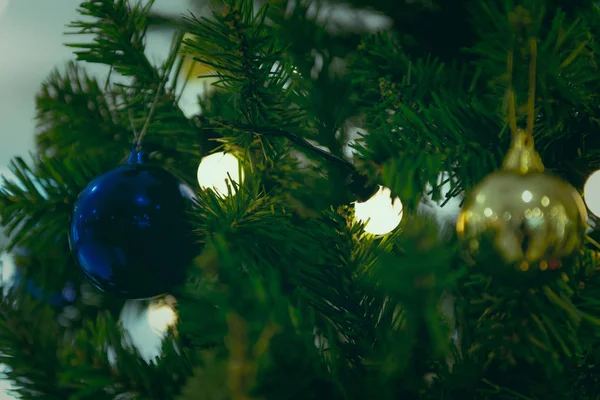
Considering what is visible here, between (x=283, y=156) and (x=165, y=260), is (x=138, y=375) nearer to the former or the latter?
(x=165, y=260)

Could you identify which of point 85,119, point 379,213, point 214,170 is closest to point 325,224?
point 379,213

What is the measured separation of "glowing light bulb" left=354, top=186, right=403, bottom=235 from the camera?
0.43 m

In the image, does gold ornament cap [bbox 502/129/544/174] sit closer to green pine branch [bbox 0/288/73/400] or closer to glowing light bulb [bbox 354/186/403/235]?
glowing light bulb [bbox 354/186/403/235]

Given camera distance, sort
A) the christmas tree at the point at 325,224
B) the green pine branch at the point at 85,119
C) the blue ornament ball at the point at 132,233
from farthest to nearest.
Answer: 1. the green pine branch at the point at 85,119
2. the blue ornament ball at the point at 132,233
3. the christmas tree at the point at 325,224

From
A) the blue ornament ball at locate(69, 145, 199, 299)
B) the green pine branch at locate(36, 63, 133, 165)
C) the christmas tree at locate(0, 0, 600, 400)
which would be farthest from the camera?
the green pine branch at locate(36, 63, 133, 165)

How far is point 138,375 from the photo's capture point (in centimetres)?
33

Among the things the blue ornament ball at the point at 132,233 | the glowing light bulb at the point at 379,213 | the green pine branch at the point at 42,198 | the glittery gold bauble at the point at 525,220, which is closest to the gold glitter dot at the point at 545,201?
the glittery gold bauble at the point at 525,220

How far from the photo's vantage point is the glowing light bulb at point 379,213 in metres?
0.43

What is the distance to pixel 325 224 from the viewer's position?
39 centimetres

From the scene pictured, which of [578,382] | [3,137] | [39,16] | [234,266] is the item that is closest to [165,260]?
[234,266]

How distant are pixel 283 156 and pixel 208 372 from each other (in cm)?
35

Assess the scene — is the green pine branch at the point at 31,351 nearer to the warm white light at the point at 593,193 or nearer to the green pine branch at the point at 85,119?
the green pine branch at the point at 85,119

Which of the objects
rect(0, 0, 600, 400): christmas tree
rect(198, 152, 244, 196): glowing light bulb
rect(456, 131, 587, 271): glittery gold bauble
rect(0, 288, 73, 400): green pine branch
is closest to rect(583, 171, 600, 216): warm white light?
rect(0, 0, 600, 400): christmas tree

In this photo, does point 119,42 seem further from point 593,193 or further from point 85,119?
point 593,193
